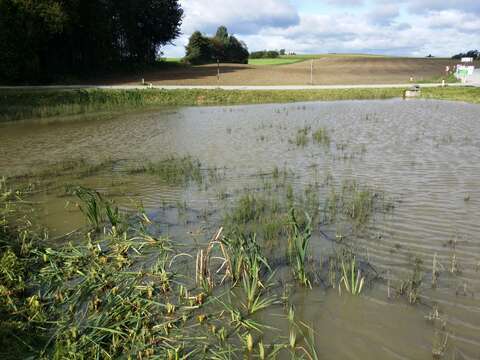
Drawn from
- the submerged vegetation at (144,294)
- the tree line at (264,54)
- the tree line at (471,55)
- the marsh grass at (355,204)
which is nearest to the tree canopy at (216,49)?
the tree line at (264,54)

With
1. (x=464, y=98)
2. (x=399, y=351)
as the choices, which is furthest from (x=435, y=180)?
(x=464, y=98)

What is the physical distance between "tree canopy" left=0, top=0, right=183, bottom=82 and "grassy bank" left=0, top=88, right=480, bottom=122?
7.82 metres

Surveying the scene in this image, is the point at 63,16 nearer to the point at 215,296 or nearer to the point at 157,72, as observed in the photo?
the point at 157,72

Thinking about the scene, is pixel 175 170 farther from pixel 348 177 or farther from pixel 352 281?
pixel 352 281

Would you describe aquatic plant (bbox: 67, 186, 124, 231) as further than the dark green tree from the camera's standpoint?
No

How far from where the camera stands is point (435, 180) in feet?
34.0

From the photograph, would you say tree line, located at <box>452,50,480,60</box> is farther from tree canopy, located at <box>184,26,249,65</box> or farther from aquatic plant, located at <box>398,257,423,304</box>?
aquatic plant, located at <box>398,257,423,304</box>

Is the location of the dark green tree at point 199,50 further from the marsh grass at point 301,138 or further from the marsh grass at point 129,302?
the marsh grass at point 129,302

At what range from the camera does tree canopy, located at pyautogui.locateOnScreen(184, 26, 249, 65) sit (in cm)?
8419

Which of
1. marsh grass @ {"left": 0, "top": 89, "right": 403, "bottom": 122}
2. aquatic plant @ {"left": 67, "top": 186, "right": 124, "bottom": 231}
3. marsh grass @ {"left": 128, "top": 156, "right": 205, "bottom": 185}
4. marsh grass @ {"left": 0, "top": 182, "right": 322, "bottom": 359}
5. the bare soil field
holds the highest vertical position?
the bare soil field

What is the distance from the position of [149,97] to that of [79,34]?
20622mm

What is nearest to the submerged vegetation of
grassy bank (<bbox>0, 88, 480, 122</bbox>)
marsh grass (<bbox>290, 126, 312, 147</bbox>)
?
marsh grass (<bbox>290, 126, 312, 147</bbox>)

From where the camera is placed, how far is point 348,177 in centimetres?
1103

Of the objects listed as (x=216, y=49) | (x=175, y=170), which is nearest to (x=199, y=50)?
(x=216, y=49)
